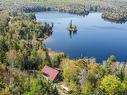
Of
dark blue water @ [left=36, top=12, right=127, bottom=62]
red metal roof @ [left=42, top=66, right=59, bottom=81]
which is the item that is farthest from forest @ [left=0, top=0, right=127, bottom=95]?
dark blue water @ [left=36, top=12, right=127, bottom=62]

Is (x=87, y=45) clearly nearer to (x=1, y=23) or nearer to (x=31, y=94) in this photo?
(x=1, y=23)

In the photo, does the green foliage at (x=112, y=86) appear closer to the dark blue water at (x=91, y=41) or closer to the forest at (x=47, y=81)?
the forest at (x=47, y=81)

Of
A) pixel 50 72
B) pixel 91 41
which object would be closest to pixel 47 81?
pixel 50 72

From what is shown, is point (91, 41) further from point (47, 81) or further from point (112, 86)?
A: point (47, 81)

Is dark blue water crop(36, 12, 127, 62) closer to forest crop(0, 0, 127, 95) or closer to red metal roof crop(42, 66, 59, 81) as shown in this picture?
forest crop(0, 0, 127, 95)

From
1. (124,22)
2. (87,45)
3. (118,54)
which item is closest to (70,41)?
(87,45)

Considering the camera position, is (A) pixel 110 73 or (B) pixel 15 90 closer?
(B) pixel 15 90
